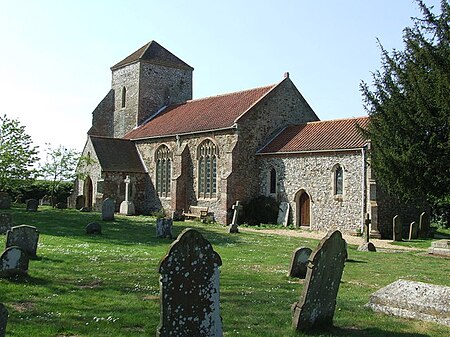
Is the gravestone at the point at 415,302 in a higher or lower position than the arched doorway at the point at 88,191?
lower

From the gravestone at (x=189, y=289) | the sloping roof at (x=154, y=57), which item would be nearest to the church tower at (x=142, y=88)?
the sloping roof at (x=154, y=57)

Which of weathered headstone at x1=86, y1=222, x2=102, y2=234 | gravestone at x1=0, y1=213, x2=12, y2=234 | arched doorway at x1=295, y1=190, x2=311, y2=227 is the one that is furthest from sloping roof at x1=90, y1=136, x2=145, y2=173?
Result: gravestone at x1=0, y1=213, x2=12, y2=234

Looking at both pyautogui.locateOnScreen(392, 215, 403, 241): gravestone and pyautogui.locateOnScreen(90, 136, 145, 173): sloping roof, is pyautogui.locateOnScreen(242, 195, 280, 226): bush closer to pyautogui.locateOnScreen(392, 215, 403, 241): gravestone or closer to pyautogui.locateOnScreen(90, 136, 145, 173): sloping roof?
pyautogui.locateOnScreen(392, 215, 403, 241): gravestone

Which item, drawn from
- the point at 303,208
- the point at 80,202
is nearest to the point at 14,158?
the point at 80,202

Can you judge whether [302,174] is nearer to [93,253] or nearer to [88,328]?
[93,253]

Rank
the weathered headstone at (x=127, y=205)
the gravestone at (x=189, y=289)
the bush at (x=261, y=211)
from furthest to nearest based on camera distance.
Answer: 1. the weathered headstone at (x=127, y=205)
2. the bush at (x=261, y=211)
3. the gravestone at (x=189, y=289)

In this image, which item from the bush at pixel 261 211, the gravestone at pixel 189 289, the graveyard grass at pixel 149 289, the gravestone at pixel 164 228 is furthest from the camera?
the bush at pixel 261 211

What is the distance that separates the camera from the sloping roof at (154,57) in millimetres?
43438

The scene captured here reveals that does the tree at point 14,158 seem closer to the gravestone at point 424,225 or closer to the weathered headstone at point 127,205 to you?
the weathered headstone at point 127,205

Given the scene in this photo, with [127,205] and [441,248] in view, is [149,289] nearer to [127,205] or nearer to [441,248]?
[441,248]

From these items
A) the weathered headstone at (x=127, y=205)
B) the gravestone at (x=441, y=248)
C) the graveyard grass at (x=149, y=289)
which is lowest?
the graveyard grass at (x=149, y=289)

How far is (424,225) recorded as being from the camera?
84.5 ft

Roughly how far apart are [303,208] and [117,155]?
15.6 m

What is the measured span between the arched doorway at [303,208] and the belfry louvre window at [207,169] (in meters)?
5.85
